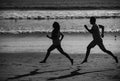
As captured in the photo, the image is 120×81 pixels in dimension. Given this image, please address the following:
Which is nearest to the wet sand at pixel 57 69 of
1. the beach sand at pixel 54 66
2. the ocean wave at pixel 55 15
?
the beach sand at pixel 54 66

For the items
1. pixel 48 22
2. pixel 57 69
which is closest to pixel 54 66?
pixel 57 69

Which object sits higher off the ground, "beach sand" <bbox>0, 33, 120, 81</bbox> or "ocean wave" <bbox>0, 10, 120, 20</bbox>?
"beach sand" <bbox>0, 33, 120, 81</bbox>

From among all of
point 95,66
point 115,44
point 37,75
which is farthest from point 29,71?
point 115,44

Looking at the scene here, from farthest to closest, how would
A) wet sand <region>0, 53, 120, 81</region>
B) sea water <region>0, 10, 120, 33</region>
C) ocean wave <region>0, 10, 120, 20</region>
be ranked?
ocean wave <region>0, 10, 120, 20</region>, sea water <region>0, 10, 120, 33</region>, wet sand <region>0, 53, 120, 81</region>

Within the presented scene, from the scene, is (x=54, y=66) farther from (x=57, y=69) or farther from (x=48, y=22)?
(x=48, y=22)

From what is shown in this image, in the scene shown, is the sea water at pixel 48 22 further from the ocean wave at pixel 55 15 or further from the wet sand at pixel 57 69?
the wet sand at pixel 57 69

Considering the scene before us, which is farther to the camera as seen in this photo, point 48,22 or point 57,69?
point 48,22

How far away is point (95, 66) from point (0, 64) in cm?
329

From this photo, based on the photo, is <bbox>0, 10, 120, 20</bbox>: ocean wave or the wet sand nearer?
the wet sand

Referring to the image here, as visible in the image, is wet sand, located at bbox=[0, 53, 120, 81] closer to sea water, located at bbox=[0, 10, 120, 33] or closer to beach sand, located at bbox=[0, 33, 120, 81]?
beach sand, located at bbox=[0, 33, 120, 81]

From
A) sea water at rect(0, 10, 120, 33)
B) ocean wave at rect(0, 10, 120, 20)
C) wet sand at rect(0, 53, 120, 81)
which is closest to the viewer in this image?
wet sand at rect(0, 53, 120, 81)

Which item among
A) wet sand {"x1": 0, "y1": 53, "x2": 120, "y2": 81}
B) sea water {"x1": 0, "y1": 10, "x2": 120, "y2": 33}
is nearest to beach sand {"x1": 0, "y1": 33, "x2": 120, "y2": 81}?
wet sand {"x1": 0, "y1": 53, "x2": 120, "y2": 81}

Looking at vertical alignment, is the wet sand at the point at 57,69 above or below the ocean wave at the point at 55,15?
above

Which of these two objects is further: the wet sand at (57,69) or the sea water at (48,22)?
the sea water at (48,22)
